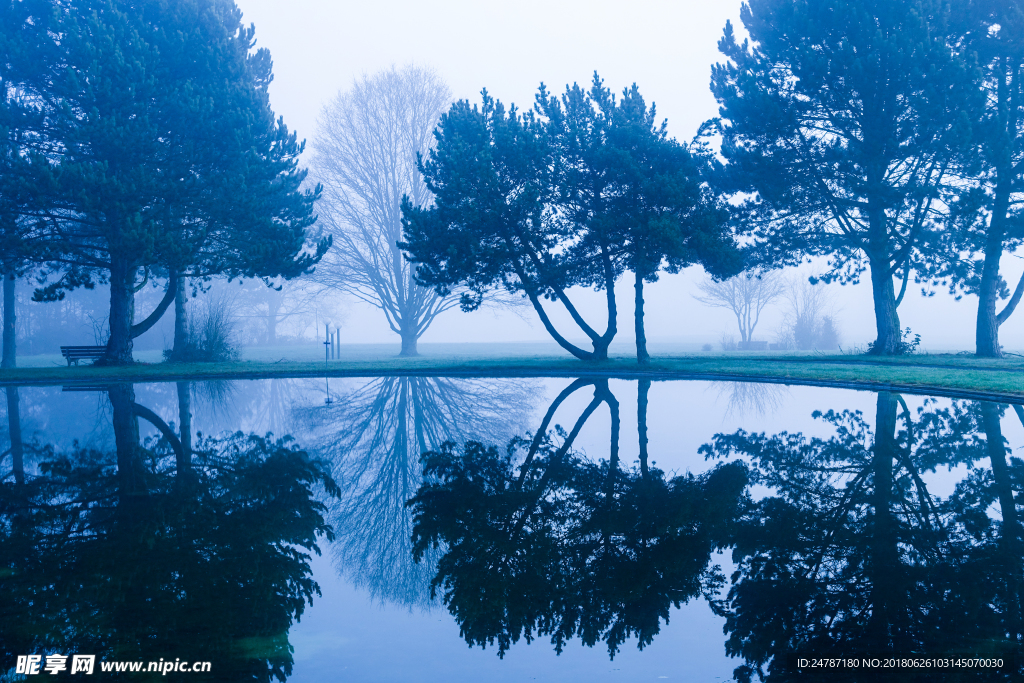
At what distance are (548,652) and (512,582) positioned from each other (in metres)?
0.89

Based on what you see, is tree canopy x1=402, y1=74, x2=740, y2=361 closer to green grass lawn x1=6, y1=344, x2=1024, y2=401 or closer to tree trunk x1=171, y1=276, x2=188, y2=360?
green grass lawn x1=6, y1=344, x2=1024, y2=401

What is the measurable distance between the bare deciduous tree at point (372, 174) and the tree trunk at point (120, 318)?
42.5 ft

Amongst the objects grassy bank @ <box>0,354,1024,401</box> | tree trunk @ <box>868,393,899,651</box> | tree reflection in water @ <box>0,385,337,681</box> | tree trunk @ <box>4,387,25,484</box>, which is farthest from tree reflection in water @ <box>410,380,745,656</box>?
grassy bank @ <box>0,354,1024,401</box>

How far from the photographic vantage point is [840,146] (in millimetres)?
25375

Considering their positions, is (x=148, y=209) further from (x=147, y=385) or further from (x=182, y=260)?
(x=147, y=385)

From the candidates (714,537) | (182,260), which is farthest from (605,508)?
(182,260)

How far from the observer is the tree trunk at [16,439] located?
26.5 ft

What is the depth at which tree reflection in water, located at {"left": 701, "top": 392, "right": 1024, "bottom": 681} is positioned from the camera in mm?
3535

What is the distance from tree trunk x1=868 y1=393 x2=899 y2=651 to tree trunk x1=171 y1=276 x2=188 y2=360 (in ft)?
88.5

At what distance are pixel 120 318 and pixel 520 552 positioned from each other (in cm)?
2597

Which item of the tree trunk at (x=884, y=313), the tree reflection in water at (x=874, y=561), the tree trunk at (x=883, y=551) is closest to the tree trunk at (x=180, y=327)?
the tree reflection in water at (x=874, y=561)

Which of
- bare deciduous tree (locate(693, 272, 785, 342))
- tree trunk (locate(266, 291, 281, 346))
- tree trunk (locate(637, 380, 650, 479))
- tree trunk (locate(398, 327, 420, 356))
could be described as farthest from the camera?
tree trunk (locate(266, 291, 281, 346))

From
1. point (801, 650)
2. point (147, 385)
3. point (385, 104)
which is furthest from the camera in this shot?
point (385, 104)

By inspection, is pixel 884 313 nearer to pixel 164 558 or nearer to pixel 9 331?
pixel 164 558
